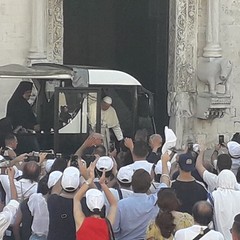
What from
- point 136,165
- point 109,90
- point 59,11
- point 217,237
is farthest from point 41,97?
point 217,237

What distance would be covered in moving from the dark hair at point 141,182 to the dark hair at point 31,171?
1322 mm

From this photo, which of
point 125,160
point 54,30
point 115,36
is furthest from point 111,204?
point 115,36

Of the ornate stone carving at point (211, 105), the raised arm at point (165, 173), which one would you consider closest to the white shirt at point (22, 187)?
the raised arm at point (165, 173)

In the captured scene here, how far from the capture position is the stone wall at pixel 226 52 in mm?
18141

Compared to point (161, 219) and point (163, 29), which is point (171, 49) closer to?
point (163, 29)

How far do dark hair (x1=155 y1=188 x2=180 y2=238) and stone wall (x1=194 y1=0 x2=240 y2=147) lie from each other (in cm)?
1073

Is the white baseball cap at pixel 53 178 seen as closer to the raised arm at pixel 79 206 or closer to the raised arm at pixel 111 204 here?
the raised arm at pixel 111 204

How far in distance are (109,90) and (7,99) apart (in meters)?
2.83

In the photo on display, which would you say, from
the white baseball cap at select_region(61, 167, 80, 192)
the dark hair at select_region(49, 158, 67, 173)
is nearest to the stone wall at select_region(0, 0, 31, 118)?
the dark hair at select_region(49, 158, 67, 173)

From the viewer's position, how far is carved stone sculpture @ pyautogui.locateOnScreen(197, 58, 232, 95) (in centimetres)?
1753

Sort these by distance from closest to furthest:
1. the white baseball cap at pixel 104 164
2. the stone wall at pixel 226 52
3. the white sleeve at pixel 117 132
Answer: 1. the white baseball cap at pixel 104 164
2. the white sleeve at pixel 117 132
3. the stone wall at pixel 226 52

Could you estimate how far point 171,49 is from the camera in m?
18.2

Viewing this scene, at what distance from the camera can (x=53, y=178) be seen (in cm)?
840

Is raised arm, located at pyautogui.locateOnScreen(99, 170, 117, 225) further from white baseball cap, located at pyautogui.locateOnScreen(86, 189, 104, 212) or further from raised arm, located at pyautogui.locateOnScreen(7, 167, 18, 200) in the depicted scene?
raised arm, located at pyautogui.locateOnScreen(7, 167, 18, 200)
